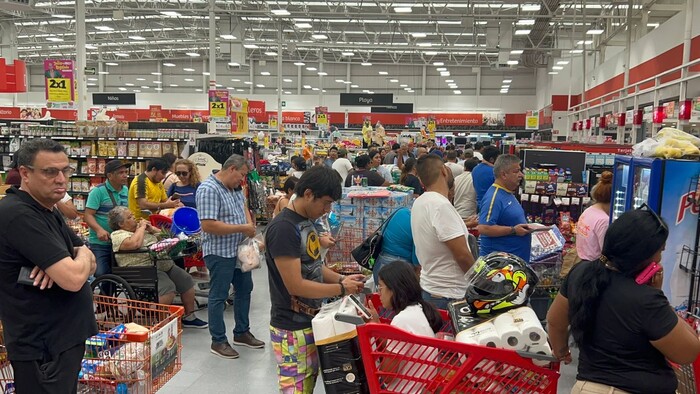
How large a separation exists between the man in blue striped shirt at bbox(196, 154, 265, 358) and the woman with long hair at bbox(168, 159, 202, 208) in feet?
8.35

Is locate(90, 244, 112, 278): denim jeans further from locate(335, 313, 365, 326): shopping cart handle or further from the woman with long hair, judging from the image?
locate(335, 313, 365, 326): shopping cart handle

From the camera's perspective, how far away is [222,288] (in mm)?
4777

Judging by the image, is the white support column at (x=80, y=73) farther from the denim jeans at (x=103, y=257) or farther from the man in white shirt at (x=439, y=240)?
the man in white shirt at (x=439, y=240)

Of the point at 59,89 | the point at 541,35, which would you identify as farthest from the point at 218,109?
the point at 541,35

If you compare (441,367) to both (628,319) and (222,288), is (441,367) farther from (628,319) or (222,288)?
(222,288)

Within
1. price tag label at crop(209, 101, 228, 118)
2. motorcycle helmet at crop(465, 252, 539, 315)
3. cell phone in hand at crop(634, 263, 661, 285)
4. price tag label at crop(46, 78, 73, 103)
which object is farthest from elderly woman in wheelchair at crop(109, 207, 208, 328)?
price tag label at crop(209, 101, 228, 118)

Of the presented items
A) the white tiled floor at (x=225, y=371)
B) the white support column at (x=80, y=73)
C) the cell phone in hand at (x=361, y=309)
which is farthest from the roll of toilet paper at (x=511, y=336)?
the white support column at (x=80, y=73)

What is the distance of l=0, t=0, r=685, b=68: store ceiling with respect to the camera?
61.9 feet

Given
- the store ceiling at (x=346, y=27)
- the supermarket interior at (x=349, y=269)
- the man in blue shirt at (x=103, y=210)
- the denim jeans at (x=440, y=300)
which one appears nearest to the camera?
the supermarket interior at (x=349, y=269)

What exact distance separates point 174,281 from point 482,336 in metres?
4.17

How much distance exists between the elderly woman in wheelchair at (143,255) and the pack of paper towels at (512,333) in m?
3.87

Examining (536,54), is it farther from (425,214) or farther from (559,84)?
(425,214)

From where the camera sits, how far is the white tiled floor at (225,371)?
439 cm

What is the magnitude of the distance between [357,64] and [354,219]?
32.2 metres
